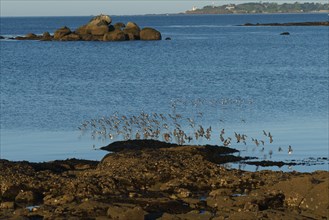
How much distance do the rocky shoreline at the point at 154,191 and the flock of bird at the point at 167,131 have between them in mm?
6343

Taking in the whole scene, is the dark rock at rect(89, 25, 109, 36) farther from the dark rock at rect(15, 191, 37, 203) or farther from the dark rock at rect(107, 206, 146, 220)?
the dark rock at rect(107, 206, 146, 220)

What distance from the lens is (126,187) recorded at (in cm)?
1869

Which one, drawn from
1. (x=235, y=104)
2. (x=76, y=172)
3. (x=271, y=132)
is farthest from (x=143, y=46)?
(x=76, y=172)

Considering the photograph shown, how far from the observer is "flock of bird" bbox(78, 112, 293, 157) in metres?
28.4

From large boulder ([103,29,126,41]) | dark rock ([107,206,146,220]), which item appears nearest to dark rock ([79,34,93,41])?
large boulder ([103,29,126,41])

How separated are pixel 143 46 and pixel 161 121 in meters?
72.5

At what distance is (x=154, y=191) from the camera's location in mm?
18469

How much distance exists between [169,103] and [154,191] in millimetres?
23096

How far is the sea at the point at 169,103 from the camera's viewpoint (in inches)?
1095

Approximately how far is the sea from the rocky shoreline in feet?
11.7

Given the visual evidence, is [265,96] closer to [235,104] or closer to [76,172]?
[235,104]

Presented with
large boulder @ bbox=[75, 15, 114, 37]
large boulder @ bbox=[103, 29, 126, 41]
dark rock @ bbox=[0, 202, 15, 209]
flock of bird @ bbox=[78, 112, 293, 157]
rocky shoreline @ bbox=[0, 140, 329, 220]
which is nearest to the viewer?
rocky shoreline @ bbox=[0, 140, 329, 220]

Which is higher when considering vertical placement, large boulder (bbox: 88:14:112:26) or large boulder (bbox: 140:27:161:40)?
large boulder (bbox: 88:14:112:26)

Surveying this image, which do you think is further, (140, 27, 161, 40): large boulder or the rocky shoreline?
(140, 27, 161, 40): large boulder
